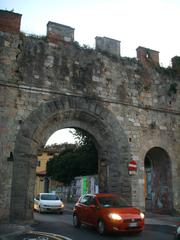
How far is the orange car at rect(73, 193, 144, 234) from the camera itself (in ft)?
28.2

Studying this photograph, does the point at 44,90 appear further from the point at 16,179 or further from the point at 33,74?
the point at 16,179

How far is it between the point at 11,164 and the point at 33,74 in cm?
403

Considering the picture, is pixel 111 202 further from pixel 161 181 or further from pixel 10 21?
pixel 10 21

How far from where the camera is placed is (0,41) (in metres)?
12.4

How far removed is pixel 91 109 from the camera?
13.6m

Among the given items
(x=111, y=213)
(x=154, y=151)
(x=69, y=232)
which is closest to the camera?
(x=111, y=213)

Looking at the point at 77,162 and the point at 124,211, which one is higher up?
the point at 77,162

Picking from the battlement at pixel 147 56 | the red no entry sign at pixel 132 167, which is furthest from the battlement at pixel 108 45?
the red no entry sign at pixel 132 167

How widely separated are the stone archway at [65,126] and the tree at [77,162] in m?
14.3

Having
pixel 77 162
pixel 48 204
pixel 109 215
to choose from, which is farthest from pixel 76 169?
pixel 109 215

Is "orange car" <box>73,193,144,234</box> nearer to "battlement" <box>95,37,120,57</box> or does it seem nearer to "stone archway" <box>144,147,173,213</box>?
"stone archway" <box>144,147,173,213</box>

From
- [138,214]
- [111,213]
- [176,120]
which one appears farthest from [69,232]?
[176,120]

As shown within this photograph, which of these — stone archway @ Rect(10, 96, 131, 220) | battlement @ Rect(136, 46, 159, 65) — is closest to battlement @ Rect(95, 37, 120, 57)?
battlement @ Rect(136, 46, 159, 65)

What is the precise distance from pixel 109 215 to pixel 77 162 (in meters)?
23.7
